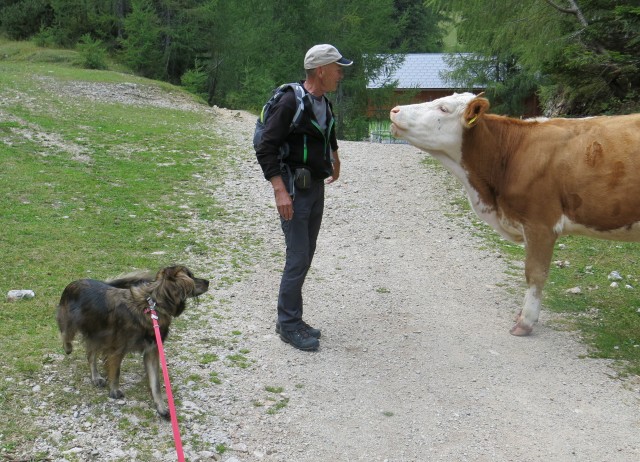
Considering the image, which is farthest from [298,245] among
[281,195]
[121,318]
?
[121,318]

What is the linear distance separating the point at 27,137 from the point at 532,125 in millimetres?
11029

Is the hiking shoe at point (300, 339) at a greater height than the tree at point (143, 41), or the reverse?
the tree at point (143, 41)

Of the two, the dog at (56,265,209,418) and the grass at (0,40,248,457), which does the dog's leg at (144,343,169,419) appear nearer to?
the dog at (56,265,209,418)

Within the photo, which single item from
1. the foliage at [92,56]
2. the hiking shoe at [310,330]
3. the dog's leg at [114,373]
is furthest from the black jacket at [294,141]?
the foliage at [92,56]

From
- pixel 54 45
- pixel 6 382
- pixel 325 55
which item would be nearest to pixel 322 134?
pixel 325 55

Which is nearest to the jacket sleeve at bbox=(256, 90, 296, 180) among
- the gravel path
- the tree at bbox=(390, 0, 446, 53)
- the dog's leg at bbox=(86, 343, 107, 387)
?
the gravel path

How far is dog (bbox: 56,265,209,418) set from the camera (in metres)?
4.66

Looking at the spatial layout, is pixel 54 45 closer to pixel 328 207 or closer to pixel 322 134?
pixel 328 207

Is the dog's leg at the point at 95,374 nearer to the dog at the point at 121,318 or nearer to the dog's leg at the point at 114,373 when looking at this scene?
the dog at the point at 121,318

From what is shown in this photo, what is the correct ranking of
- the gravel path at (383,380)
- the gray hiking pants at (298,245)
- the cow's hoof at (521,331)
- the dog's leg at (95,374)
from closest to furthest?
the gravel path at (383,380) → the dog's leg at (95,374) → the gray hiking pants at (298,245) → the cow's hoof at (521,331)

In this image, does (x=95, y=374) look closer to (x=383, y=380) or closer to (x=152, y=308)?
(x=152, y=308)

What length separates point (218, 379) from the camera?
5.27 metres

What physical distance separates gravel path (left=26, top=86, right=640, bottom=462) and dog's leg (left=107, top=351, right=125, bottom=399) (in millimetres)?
112

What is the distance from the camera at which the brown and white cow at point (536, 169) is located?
19.9 feet
